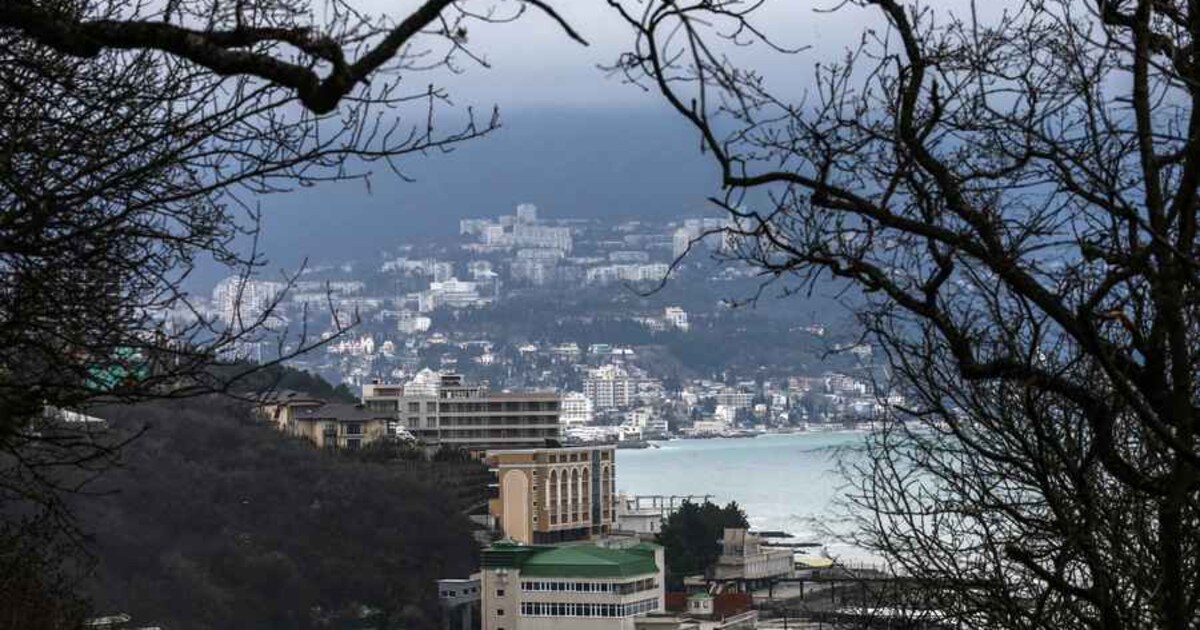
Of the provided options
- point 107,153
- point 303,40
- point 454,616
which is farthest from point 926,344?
point 454,616

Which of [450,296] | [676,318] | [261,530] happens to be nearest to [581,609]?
[261,530]

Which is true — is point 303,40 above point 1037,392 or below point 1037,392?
above

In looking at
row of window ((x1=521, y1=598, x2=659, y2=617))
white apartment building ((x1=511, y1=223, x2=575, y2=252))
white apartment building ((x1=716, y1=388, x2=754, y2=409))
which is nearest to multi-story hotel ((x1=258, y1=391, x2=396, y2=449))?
row of window ((x1=521, y1=598, x2=659, y2=617))

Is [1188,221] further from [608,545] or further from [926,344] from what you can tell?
[608,545]

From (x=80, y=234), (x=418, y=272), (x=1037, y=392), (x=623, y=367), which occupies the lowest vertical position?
(x=1037, y=392)

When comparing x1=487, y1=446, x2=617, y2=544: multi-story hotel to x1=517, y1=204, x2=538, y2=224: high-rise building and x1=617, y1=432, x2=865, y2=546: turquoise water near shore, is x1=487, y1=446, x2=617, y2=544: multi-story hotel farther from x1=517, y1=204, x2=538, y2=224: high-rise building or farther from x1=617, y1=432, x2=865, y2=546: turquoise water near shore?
x1=517, y1=204, x2=538, y2=224: high-rise building
